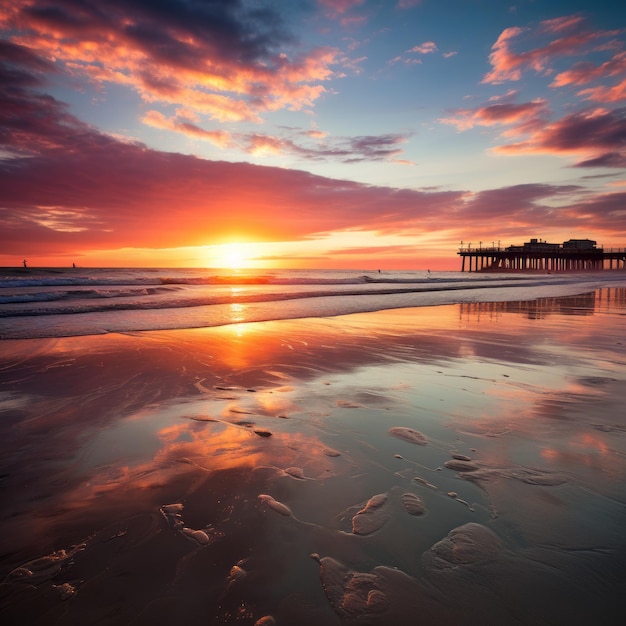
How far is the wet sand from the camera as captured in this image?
1.49m

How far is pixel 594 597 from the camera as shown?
4.85 feet

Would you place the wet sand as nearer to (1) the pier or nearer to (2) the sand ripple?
(2) the sand ripple

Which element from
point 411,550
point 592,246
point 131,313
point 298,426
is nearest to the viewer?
point 411,550

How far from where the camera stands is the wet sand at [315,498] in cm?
149

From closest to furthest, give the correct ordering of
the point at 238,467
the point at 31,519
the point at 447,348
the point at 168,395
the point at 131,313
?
the point at 31,519 → the point at 238,467 → the point at 168,395 → the point at 447,348 → the point at 131,313

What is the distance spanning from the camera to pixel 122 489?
2.28 metres

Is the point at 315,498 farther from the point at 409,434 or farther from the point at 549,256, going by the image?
the point at 549,256

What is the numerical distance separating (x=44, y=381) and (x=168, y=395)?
1.96 m

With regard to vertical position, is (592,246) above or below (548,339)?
above

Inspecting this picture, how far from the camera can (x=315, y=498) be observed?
7.13ft

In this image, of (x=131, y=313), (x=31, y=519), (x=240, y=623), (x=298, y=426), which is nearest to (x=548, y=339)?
(x=298, y=426)

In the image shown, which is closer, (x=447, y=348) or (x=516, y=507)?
(x=516, y=507)

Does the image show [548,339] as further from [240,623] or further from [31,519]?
[31,519]

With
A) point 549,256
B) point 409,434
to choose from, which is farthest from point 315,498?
point 549,256
